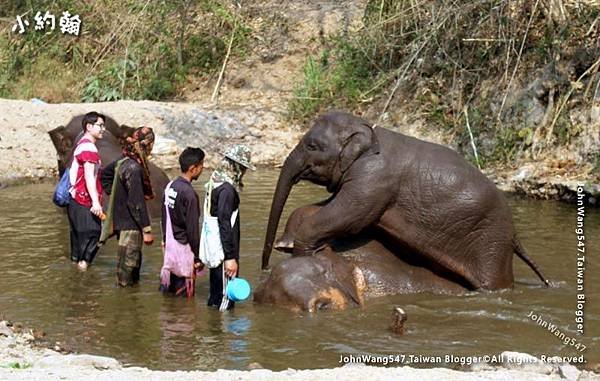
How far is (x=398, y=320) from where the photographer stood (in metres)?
8.89

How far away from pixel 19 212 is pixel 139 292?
4736 mm

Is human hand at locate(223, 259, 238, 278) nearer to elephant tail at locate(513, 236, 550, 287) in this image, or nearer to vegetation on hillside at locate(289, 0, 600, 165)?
elephant tail at locate(513, 236, 550, 287)

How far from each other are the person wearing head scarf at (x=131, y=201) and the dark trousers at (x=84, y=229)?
24.7 inches

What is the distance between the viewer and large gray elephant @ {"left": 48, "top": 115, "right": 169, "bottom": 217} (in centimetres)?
1394

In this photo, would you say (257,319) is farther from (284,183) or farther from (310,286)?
(284,183)

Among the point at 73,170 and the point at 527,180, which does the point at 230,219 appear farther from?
the point at 527,180

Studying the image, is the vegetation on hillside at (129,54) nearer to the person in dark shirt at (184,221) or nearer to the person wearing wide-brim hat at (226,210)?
the person in dark shirt at (184,221)

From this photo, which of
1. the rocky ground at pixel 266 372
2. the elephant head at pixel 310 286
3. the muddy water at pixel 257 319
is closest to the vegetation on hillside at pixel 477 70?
the muddy water at pixel 257 319

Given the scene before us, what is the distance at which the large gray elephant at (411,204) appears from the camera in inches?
393

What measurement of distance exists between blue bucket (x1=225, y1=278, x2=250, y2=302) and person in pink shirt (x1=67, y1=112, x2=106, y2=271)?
2.05 m

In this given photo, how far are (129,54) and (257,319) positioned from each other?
1421 cm

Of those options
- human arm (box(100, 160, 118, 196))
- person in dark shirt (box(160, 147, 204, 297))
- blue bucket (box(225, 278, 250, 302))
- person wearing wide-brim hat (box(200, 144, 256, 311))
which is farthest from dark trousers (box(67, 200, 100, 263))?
blue bucket (box(225, 278, 250, 302))

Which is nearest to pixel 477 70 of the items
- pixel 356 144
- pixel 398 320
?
pixel 356 144

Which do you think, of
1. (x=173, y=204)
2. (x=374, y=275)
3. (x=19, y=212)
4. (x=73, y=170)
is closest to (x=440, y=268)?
(x=374, y=275)
